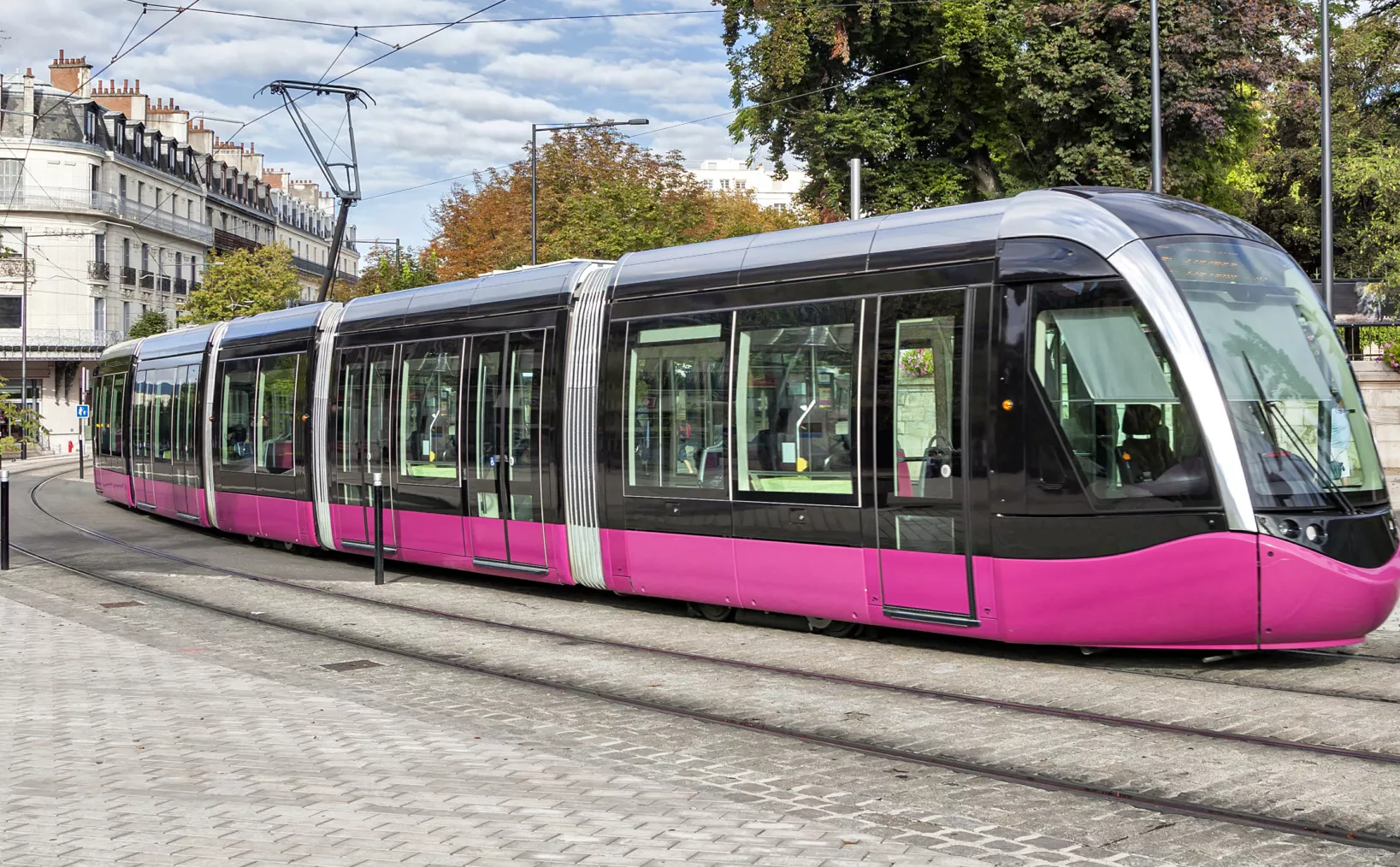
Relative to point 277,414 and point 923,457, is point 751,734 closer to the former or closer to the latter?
point 923,457

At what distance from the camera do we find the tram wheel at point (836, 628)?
10.9m

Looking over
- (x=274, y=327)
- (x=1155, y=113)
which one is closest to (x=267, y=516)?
(x=274, y=327)

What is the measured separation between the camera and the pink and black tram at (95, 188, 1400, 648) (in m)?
8.43

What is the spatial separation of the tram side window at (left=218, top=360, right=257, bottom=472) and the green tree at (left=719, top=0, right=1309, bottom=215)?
1639cm

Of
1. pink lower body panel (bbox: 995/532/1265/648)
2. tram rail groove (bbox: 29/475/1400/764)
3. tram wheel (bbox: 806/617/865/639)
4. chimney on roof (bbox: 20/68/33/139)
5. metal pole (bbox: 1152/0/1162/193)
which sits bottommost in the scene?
tram rail groove (bbox: 29/475/1400/764)

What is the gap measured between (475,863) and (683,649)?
17.6 ft

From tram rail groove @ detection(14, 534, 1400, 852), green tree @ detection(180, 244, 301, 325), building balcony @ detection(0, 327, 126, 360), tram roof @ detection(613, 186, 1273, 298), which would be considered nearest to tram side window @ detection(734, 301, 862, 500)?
tram roof @ detection(613, 186, 1273, 298)

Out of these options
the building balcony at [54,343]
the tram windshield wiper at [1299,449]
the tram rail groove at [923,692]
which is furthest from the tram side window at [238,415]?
the building balcony at [54,343]

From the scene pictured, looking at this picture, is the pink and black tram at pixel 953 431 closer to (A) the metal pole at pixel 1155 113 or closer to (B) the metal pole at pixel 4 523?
(B) the metal pole at pixel 4 523

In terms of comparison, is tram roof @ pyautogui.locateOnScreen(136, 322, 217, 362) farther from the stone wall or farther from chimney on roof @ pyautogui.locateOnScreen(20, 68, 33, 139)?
chimney on roof @ pyautogui.locateOnScreen(20, 68, 33, 139)

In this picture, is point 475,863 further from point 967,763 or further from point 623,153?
point 623,153

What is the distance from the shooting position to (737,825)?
5691 mm

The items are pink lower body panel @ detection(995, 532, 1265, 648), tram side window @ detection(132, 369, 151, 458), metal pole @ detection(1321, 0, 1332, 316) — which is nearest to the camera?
pink lower body panel @ detection(995, 532, 1265, 648)

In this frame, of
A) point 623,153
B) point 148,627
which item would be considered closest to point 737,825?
point 148,627
